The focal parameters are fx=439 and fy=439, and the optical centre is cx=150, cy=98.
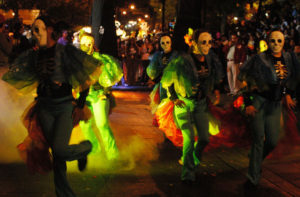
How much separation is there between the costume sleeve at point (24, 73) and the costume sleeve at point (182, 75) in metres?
2.05

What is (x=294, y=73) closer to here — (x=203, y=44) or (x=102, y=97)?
(x=203, y=44)

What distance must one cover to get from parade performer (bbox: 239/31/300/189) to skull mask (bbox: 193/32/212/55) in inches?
27.7

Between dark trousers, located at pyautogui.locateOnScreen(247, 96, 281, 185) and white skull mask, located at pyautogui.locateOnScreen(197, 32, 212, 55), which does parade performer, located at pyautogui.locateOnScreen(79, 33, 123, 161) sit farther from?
dark trousers, located at pyautogui.locateOnScreen(247, 96, 281, 185)

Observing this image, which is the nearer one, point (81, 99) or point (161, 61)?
point (81, 99)

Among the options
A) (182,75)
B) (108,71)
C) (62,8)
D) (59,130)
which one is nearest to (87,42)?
(108,71)

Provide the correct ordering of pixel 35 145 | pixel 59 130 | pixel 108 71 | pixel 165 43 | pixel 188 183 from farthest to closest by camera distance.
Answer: pixel 165 43 < pixel 108 71 < pixel 188 183 < pixel 35 145 < pixel 59 130

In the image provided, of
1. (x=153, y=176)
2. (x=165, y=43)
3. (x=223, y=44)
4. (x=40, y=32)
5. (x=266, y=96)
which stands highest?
(x=40, y=32)

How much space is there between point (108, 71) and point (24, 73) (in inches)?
84.2

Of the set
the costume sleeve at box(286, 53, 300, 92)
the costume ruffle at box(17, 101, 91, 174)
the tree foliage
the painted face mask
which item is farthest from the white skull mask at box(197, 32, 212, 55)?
the tree foliage

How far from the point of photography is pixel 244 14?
4666 cm

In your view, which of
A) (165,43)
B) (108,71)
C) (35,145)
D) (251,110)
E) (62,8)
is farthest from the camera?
(62,8)

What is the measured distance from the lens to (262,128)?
591 centimetres

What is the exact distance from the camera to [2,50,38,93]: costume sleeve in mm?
4902

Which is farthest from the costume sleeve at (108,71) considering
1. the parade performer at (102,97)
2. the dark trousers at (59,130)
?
the dark trousers at (59,130)
